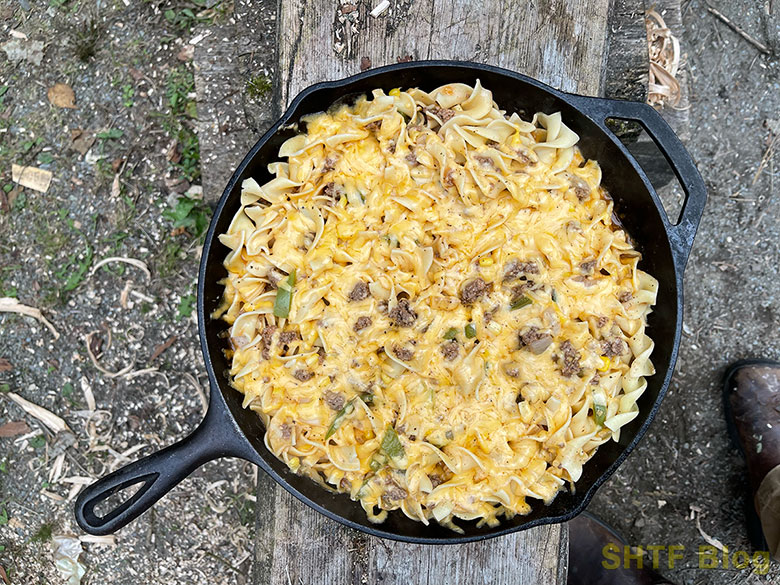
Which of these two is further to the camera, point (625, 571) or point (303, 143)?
point (625, 571)

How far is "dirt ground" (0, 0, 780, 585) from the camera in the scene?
421 cm

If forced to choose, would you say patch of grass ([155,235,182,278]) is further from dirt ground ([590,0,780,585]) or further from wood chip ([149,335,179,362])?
dirt ground ([590,0,780,585])

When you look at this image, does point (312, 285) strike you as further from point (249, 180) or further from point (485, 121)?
point (485, 121)

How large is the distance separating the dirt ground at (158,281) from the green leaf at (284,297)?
73.3 inches

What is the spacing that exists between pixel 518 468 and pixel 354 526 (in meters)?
0.78

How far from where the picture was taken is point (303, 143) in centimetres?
275

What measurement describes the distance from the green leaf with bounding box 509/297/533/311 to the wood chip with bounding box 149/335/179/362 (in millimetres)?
2711

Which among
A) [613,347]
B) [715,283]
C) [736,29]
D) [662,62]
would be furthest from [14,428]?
[736,29]

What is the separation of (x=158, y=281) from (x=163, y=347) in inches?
19.0

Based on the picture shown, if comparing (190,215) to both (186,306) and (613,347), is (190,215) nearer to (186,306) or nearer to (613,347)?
(186,306)

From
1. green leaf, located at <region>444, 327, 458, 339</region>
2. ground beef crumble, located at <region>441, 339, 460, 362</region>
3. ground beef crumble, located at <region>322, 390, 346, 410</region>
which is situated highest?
green leaf, located at <region>444, 327, 458, 339</region>

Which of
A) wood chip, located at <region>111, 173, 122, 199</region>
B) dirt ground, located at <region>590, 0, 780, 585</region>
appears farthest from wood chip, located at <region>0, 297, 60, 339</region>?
dirt ground, located at <region>590, 0, 780, 585</region>

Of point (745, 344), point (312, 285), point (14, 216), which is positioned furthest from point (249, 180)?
point (745, 344)

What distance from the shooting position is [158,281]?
424cm
